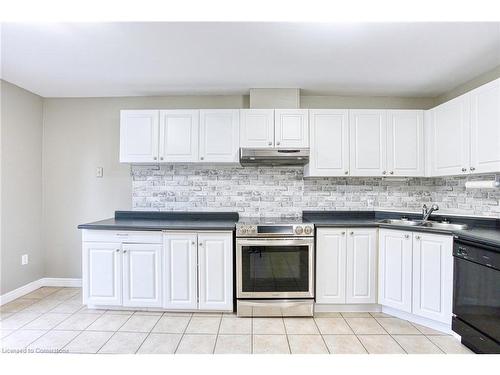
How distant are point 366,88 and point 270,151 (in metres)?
1.31

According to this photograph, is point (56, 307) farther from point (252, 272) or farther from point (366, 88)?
point (366, 88)

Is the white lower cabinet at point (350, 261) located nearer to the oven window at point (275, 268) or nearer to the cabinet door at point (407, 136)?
the oven window at point (275, 268)

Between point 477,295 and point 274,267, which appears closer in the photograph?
point 477,295

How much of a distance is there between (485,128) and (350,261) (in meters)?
1.59

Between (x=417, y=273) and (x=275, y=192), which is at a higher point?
(x=275, y=192)

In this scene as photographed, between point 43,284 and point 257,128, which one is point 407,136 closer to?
point 257,128

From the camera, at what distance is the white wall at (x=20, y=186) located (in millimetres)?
2752

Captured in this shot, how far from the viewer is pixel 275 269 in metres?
2.46

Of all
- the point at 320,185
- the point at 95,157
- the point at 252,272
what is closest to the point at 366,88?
the point at 320,185

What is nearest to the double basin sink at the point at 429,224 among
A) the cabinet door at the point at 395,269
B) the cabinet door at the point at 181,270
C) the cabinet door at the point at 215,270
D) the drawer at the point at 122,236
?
the cabinet door at the point at 395,269

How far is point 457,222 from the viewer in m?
2.50

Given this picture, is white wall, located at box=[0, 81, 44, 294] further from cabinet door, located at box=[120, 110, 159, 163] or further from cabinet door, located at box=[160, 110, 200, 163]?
cabinet door, located at box=[160, 110, 200, 163]

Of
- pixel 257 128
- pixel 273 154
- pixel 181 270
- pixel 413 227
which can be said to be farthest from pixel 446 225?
pixel 181 270

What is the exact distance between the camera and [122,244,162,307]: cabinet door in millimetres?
2473
